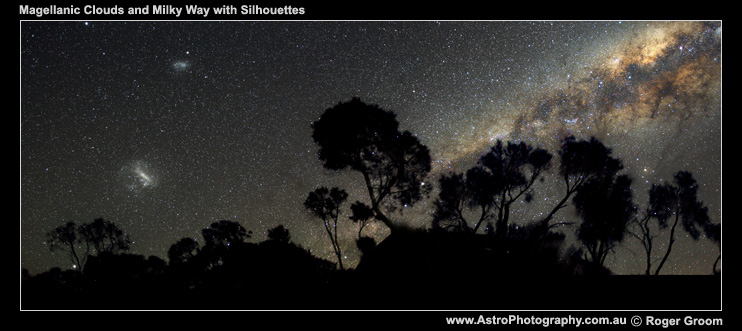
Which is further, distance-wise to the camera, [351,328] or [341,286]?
[341,286]

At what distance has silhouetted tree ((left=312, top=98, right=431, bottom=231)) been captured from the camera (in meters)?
21.6

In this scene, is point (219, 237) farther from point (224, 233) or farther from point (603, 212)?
point (603, 212)

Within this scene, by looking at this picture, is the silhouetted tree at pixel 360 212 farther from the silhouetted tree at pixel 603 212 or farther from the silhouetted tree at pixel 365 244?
the silhouetted tree at pixel 603 212

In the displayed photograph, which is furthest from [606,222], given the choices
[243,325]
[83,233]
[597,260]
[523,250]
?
[83,233]

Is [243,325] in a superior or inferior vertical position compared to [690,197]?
inferior

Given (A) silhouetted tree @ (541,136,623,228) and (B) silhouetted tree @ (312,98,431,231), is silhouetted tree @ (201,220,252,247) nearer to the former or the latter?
(B) silhouetted tree @ (312,98,431,231)

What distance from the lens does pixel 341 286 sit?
10367 mm

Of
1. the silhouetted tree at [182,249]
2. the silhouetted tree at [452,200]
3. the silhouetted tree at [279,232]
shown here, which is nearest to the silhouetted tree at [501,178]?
the silhouetted tree at [452,200]

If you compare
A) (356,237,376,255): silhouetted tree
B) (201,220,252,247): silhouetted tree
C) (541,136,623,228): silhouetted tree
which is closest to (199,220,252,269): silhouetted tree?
(201,220,252,247): silhouetted tree

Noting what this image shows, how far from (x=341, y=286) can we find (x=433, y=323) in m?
3.23

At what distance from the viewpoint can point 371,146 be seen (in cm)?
2209

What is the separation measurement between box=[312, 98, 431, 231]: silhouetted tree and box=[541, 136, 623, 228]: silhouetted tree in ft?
28.3
